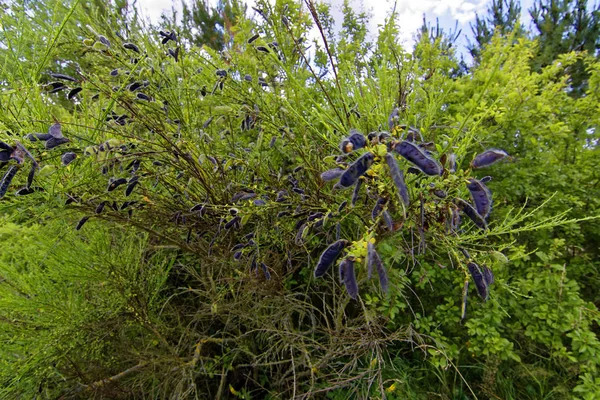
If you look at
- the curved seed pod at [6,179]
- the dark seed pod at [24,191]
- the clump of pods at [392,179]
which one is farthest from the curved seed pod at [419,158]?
the dark seed pod at [24,191]

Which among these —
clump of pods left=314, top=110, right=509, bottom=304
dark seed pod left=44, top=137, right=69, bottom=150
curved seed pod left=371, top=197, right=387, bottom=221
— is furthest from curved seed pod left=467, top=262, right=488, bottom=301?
dark seed pod left=44, top=137, right=69, bottom=150

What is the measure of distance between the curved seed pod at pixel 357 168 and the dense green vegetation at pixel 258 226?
38 cm

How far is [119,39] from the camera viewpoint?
187 centimetres

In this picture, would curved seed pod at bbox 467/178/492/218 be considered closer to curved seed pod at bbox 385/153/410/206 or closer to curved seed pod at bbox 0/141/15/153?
curved seed pod at bbox 385/153/410/206

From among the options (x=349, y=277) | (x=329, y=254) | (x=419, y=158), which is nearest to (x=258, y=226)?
(x=329, y=254)

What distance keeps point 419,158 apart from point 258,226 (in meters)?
1.11

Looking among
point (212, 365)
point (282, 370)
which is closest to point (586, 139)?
point (282, 370)

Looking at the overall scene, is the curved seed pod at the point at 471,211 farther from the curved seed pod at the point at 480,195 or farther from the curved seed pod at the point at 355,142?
the curved seed pod at the point at 355,142

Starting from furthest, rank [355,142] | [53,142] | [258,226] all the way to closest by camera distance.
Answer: [258,226], [53,142], [355,142]

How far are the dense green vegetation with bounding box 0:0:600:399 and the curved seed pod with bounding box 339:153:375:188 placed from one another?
0.38m

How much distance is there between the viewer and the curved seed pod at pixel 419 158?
765 mm

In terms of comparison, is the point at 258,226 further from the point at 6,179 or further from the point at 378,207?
the point at 6,179

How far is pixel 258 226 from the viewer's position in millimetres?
1732

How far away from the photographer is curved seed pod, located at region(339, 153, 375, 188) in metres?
0.76
